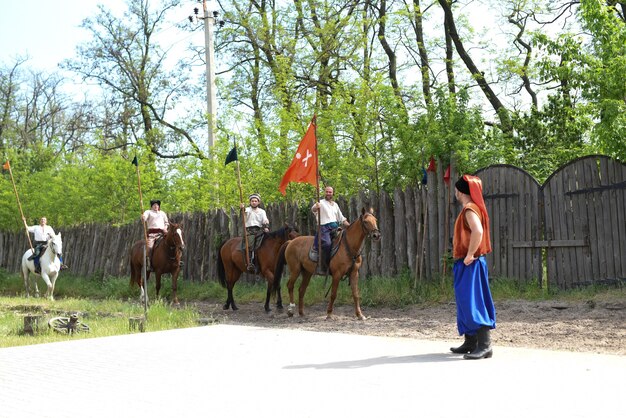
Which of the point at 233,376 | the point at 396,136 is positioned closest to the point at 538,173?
the point at 396,136

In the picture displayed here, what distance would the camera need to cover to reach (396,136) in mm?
17094

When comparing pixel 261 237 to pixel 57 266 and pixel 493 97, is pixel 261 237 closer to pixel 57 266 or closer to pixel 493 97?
pixel 57 266

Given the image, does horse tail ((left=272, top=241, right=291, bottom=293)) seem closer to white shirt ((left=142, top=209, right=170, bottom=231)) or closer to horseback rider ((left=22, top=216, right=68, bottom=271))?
white shirt ((left=142, top=209, right=170, bottom=231))

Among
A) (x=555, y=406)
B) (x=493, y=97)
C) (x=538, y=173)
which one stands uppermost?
(x=493, y=97)

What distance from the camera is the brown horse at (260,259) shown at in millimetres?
15188

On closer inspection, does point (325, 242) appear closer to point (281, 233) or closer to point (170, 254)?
point (281, 233)

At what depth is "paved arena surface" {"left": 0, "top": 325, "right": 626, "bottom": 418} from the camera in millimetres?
5738

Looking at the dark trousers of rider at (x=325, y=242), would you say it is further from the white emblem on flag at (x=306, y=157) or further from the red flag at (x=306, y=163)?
the white emblem on flag at (x=306, y=157)

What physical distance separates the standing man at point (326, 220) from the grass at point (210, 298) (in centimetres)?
93

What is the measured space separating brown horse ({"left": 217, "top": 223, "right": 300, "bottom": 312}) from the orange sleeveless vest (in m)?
6.96

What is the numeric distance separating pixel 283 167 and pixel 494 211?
770 cm

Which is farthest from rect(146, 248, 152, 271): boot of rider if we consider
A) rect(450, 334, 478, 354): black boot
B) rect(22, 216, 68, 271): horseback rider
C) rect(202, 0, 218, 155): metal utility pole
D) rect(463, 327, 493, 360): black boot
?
rect(463, 327, 493, 360): black boot

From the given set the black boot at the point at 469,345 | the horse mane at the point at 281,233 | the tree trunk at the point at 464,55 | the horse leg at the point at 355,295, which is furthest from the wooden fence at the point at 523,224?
the tree trunk at the point at 464,55

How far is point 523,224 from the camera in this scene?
13.8 meters
